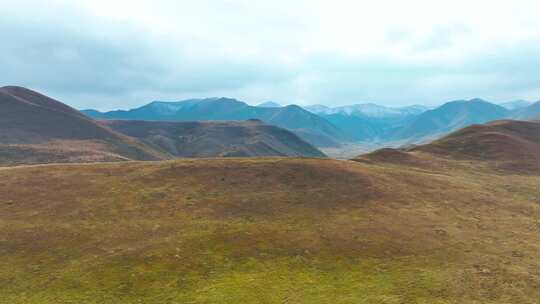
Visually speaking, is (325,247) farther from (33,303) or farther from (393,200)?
(33,303)

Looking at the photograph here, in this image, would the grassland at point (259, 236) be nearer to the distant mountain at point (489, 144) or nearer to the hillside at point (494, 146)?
the hillside at point (494, 146)

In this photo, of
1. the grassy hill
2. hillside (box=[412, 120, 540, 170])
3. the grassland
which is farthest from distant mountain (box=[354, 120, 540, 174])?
the grassland

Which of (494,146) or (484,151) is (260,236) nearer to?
(484,151)

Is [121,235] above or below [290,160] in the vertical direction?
below

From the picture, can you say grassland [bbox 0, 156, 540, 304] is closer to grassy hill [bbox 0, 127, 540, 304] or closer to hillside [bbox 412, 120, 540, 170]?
grassy hill [bbox 0, 127, 540, 304]

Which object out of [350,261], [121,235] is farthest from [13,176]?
[350,261]
